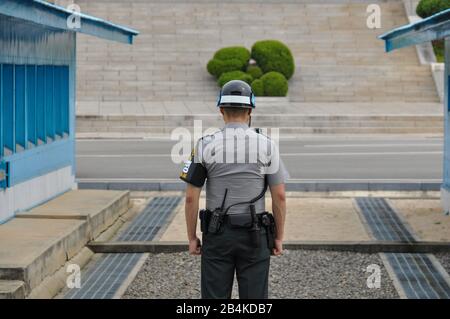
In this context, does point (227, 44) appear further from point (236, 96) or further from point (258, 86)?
point (236, 96)

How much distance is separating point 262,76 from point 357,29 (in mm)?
8097

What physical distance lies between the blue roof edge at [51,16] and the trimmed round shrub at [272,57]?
55.0 ft

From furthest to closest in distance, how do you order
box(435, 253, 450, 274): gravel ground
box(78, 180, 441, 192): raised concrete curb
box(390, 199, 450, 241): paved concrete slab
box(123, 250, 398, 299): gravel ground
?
box(78, 180, 441, 192): raised concrete curb → box(390, 199, 450, 241): paved concrete slab → box(435, 253, 450, 274): gravel ground → box(123, 250, 398, 299): gravel ground

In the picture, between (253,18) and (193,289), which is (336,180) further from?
(253,18)

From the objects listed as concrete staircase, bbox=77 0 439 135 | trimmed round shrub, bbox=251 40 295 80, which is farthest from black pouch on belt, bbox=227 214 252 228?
trimmed round shrub, bbox=251 40 295 80

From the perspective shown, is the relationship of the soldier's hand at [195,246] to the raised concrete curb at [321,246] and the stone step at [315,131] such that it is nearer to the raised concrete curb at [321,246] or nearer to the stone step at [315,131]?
the raised concrete curb at [321,246]

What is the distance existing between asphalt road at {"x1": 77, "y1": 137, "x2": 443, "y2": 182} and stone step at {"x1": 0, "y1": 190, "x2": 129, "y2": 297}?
15.7 ft

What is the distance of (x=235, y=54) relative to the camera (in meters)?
32.3

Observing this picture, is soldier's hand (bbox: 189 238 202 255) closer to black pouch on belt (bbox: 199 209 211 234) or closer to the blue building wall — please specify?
black pouch on belt (bbox: 199 209 211 234)

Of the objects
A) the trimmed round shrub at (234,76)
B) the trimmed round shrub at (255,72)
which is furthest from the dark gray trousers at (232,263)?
the trimmed round shrub at (255,72)

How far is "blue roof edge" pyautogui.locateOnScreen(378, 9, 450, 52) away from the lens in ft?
39.0

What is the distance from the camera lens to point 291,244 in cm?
1156

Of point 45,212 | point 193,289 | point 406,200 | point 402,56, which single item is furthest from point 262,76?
point 193,289

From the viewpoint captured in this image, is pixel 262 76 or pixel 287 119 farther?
pixel 262 76
